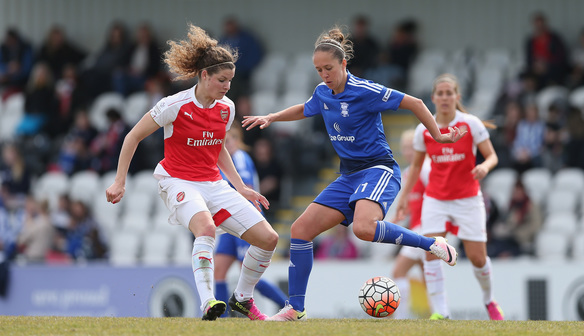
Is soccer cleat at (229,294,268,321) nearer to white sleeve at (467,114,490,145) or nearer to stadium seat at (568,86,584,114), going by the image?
white sleeve at (467,114,490,145)

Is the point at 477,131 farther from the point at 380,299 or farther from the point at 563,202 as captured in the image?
the point at 563,202

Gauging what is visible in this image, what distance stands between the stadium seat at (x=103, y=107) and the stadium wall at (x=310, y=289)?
4.65m

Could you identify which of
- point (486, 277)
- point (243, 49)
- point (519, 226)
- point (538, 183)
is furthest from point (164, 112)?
point (243, 49)

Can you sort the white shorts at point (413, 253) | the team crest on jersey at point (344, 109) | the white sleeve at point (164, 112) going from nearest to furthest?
1. the white sleeve at point (164, 112)
2. the team crest on jersey at point (344, 109)
3. the white shorts at point (413, 253)

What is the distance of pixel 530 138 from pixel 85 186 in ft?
24.8

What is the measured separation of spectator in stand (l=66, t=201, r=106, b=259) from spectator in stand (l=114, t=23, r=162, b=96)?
3.72m

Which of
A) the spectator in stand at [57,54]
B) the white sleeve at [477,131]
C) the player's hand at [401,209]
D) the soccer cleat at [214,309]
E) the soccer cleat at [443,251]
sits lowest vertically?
the soccer cleat at [214,309]

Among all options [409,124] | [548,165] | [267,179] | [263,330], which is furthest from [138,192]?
[263,330]

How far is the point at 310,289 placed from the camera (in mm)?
11758

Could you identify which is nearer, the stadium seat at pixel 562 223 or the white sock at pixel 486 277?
the white sock at pixel 486 277

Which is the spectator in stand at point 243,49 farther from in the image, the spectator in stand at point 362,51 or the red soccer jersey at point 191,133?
the red soccer jersey at point 191,133

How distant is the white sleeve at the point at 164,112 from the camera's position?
6.88m

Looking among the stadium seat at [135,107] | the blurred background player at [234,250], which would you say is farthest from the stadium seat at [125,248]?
the blurred background player at [234,250]

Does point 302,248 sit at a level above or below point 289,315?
above
